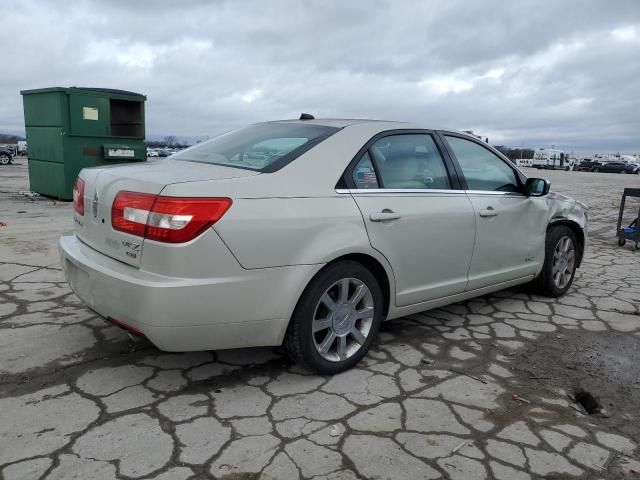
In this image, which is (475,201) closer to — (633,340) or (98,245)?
(633,340)

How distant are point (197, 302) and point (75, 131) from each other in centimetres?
854

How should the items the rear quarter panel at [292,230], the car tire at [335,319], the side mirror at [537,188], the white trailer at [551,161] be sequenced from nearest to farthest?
the rear quarter panel at [292,230], the car tire at [335,319], the side mirror at [537,188], the white trailer at [551,161]

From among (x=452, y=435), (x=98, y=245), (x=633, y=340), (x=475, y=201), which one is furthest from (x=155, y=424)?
(x=633, y=340)

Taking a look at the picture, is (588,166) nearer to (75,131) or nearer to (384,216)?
(75,131)

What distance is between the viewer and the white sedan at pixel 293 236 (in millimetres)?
2613

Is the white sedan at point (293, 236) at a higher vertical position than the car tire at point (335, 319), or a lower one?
higher

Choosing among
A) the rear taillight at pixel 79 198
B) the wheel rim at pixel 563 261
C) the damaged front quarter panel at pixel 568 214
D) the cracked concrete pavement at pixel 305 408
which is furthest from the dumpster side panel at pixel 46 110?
the wheel rim at pixel 563 261

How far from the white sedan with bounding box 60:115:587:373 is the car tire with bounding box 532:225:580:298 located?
0.79m

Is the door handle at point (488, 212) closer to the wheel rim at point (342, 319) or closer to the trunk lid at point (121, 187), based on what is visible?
the wheel rim at point (342, 319)

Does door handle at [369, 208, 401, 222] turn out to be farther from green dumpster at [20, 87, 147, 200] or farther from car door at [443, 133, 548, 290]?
green dumpster at [20, 87, 147, 200]

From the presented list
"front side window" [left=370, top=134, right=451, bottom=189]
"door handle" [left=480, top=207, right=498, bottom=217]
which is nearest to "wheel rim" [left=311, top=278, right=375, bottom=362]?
"front side window" [left=370, top=134, right=451, bottom=189]

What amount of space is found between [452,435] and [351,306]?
940 mm

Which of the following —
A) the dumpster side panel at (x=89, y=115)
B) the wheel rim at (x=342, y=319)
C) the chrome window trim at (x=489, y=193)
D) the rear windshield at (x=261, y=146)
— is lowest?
the wheel rim at (x=342, y=319)

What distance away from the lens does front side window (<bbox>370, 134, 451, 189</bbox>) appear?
344 cm
